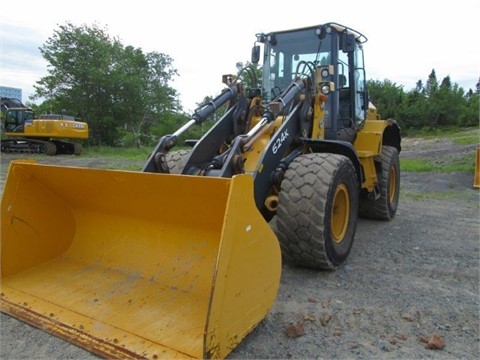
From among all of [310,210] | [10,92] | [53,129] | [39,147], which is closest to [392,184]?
[310,210]

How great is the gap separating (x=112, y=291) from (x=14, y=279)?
876 millimetres

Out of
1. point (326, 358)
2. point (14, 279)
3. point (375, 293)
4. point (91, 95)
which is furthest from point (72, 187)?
point (91, 95)

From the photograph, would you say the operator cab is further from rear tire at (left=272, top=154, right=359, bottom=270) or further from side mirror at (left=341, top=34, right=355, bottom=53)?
rear tire at (left=272, top=154, right=359, bottom=270)

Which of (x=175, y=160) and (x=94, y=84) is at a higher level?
(x=94, y=84)

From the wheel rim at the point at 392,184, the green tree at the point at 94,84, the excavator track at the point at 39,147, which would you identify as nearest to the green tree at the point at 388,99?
the green tree at the point at 94,84

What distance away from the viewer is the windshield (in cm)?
504

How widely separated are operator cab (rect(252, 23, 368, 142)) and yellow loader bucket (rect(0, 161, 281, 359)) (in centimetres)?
240

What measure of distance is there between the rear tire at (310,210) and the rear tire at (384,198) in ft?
7.78

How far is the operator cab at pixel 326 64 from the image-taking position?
5000 millimetres

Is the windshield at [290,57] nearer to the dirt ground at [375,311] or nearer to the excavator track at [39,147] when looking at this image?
the dirt ground at [375,311]

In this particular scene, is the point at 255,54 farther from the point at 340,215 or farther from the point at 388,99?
the point at 388,99

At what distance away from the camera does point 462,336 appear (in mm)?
2861

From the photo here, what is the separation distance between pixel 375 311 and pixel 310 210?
939 mm

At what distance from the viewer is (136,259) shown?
3314mm
